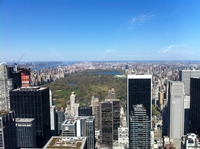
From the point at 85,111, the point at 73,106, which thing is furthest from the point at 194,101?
the point at 73,106

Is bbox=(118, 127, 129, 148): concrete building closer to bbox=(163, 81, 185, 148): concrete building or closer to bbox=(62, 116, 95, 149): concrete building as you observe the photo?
bbox=(62, 116, 95, 149): concrete building

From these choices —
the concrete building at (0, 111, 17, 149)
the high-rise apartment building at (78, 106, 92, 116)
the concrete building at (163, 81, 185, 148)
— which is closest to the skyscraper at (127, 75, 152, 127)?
the concrete building at (163, 81, 185, 148)

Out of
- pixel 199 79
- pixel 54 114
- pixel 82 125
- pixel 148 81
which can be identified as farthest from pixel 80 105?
pixel 199 79

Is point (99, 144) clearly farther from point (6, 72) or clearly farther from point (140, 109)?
point (6, 72)

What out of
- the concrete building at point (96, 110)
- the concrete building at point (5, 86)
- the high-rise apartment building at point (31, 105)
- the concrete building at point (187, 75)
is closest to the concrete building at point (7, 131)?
the high-rise apartment building at point (31, 105)

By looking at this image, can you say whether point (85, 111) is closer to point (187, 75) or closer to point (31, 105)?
Answer: point (31, 105)
